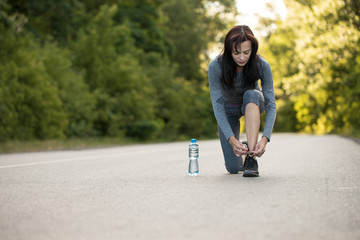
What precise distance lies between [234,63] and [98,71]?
21103mm

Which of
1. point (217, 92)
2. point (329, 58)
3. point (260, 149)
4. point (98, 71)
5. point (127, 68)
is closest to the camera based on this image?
point (260, 149)

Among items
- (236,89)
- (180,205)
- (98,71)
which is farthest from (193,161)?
(98,71)

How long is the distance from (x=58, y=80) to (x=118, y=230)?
19.7 meters

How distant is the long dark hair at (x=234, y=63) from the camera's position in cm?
667

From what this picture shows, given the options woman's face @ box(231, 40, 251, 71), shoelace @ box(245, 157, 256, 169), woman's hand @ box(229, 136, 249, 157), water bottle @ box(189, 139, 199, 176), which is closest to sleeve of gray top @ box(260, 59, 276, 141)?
woman's face @ box(231, 40, 251, 71)

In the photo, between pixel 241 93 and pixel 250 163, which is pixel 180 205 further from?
pixel 241 93

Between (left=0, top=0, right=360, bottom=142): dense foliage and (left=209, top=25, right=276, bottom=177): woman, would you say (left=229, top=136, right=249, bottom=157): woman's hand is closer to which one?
(left=209, top=25, right=276, bottom=177): woman

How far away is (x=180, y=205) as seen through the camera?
4910 mm

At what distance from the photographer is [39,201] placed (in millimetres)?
5293

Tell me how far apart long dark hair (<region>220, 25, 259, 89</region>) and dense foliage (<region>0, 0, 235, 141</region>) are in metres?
13.4

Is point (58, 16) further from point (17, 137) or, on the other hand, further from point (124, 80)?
point (17, 137)

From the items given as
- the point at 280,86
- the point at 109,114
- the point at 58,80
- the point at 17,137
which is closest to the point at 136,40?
the point at 109,114

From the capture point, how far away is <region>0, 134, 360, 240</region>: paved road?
152 inches

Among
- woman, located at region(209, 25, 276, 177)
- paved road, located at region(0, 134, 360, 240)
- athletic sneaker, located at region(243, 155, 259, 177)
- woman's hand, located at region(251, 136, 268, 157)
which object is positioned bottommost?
paved road, located at region(0, 134, 360, 240)
